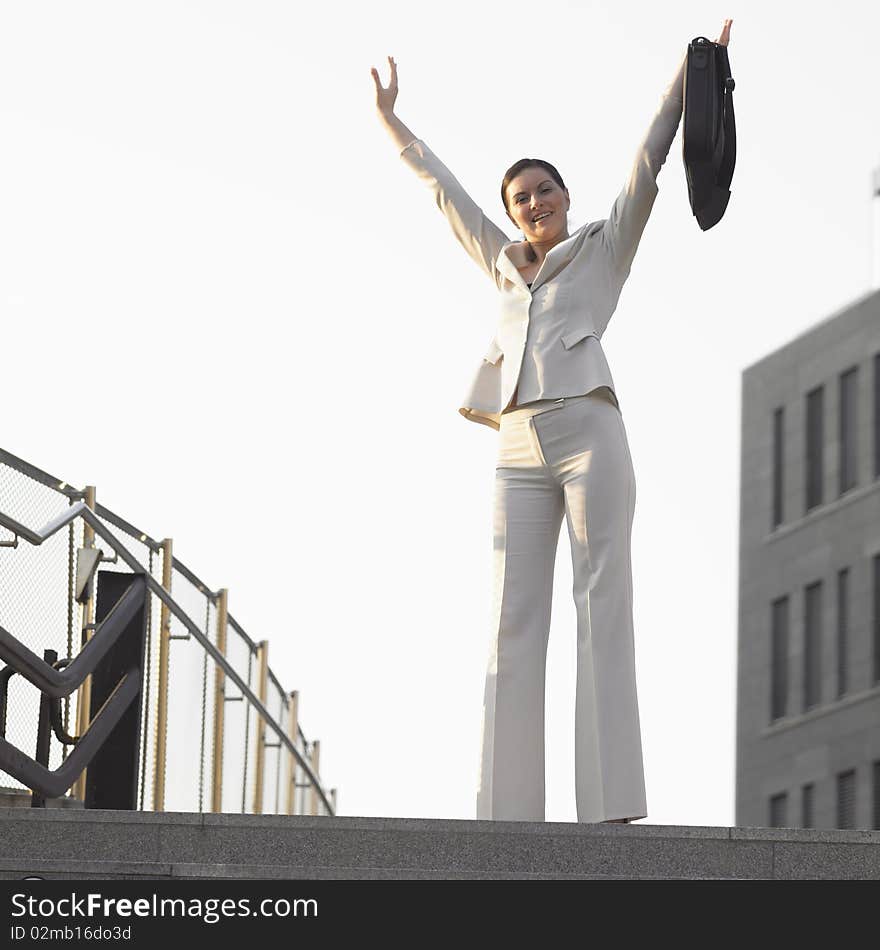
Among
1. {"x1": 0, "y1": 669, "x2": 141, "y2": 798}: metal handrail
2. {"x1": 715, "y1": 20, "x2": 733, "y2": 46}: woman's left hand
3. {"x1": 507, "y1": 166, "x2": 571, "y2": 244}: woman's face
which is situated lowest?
{"x1": 0, "y1": 669, "x2": 141, "y2": 798}: metal handrail

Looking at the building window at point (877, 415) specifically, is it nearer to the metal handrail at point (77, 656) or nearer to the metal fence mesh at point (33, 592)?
the metal fence mesh at point (33, 592)

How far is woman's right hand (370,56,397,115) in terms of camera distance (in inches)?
339

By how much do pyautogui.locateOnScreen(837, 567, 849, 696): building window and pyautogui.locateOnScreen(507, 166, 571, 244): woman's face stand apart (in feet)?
123

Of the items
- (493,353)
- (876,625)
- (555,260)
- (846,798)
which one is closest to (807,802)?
(846,798)

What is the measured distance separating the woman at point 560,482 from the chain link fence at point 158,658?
156cm

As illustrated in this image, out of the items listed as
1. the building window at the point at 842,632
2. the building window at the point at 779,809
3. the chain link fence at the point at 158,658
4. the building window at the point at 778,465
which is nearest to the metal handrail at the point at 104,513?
the chain link fence at the point at 158,658

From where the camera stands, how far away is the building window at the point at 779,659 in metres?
47.1

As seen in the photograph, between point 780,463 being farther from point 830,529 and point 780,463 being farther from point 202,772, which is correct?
point 202,772

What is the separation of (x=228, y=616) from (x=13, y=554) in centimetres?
349

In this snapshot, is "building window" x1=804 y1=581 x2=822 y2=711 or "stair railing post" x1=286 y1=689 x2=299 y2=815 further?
"building window" x1=804 y1=581 x2=822 y2=711

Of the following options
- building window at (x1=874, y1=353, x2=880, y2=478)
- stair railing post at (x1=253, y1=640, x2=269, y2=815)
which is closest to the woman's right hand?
stair railing post at (x1=253, y1=640, x2=269, y2=815)

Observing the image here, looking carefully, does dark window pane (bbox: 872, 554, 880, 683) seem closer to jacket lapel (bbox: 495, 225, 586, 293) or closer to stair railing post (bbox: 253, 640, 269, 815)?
stair railing post (bbox: 253, 640, 269, 815)
